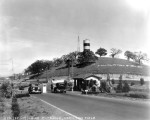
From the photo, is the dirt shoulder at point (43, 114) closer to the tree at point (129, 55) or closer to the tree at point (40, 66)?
the tree at point (129, 55)

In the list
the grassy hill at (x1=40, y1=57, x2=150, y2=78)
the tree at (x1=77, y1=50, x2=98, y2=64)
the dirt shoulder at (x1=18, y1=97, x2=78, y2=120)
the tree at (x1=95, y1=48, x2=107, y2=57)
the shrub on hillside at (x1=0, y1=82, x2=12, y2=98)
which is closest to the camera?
the dirt shoulder at (x1=18, y1=97, x2=78, y2=120)

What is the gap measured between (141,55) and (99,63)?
101ft

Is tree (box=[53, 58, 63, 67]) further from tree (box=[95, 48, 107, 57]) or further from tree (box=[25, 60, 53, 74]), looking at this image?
tree (box=[95, 48, 107, 57])

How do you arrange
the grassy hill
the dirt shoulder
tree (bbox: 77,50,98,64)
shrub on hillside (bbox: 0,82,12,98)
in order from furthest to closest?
tree (bbox: 77,50,98,64)
the grassy hill
shrub on hillside (bbox: 0,82,12,98)
the dirt shoulder

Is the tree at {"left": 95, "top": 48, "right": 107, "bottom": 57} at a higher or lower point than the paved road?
higher

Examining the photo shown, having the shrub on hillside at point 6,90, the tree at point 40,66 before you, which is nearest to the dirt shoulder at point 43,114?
the shrub on hillside at point 6,90

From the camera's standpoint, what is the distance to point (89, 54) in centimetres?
10800

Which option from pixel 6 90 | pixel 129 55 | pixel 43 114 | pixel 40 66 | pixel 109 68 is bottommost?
pixel 43 114

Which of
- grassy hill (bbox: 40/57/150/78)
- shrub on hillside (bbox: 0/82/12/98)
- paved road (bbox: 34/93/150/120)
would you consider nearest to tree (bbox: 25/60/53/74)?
grassy hill (bbox: 40/57/150/78)

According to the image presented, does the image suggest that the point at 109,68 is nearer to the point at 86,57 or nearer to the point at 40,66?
the point at 86,57

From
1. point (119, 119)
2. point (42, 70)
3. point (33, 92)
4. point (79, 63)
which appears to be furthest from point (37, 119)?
→ point (42, 70)

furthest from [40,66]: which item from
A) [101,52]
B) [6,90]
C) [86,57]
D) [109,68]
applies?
[6,90]

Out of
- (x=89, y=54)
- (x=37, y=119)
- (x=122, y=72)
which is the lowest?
(x=37, y=119)

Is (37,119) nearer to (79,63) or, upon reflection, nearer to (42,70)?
(79,63)
